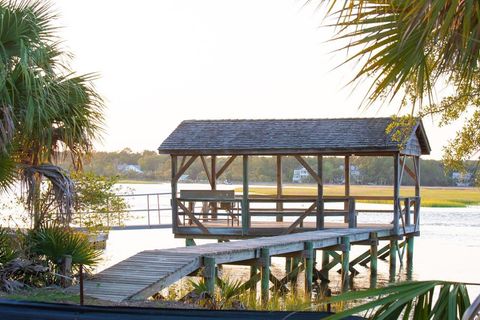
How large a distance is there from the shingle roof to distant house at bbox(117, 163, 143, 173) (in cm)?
3286

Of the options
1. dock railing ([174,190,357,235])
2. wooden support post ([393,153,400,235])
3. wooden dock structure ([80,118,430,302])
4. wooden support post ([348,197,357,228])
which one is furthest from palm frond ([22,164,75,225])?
wooden support post ([393,153,400,235])

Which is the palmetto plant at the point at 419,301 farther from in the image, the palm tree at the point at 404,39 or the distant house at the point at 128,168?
the distant house at the point at 128,168

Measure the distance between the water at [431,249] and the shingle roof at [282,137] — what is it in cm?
207

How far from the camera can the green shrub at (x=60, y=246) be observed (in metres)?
13.2

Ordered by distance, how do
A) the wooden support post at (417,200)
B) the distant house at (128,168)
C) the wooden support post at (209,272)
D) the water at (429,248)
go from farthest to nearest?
1. the distant house at (128,168)
2. the water at (429,248)
3. the wooden support post at (417,200)
4. the wooden support post at (209,272)

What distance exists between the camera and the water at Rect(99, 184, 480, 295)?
24.6 meters

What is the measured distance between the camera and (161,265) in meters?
13.4

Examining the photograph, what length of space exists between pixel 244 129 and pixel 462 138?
37.1 feet

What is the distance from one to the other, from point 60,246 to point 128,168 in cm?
4583

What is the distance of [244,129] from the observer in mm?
23484

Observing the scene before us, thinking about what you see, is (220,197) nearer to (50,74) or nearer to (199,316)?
(50,74)

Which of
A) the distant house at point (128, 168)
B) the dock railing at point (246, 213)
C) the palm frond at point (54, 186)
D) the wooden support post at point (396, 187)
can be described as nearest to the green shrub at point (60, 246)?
the palm frond at point (54, 186)

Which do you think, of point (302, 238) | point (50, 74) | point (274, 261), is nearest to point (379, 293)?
point (50, 74)

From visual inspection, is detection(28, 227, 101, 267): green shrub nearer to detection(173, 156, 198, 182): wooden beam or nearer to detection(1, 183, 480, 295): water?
detection(1, 183, 480, 295): water
